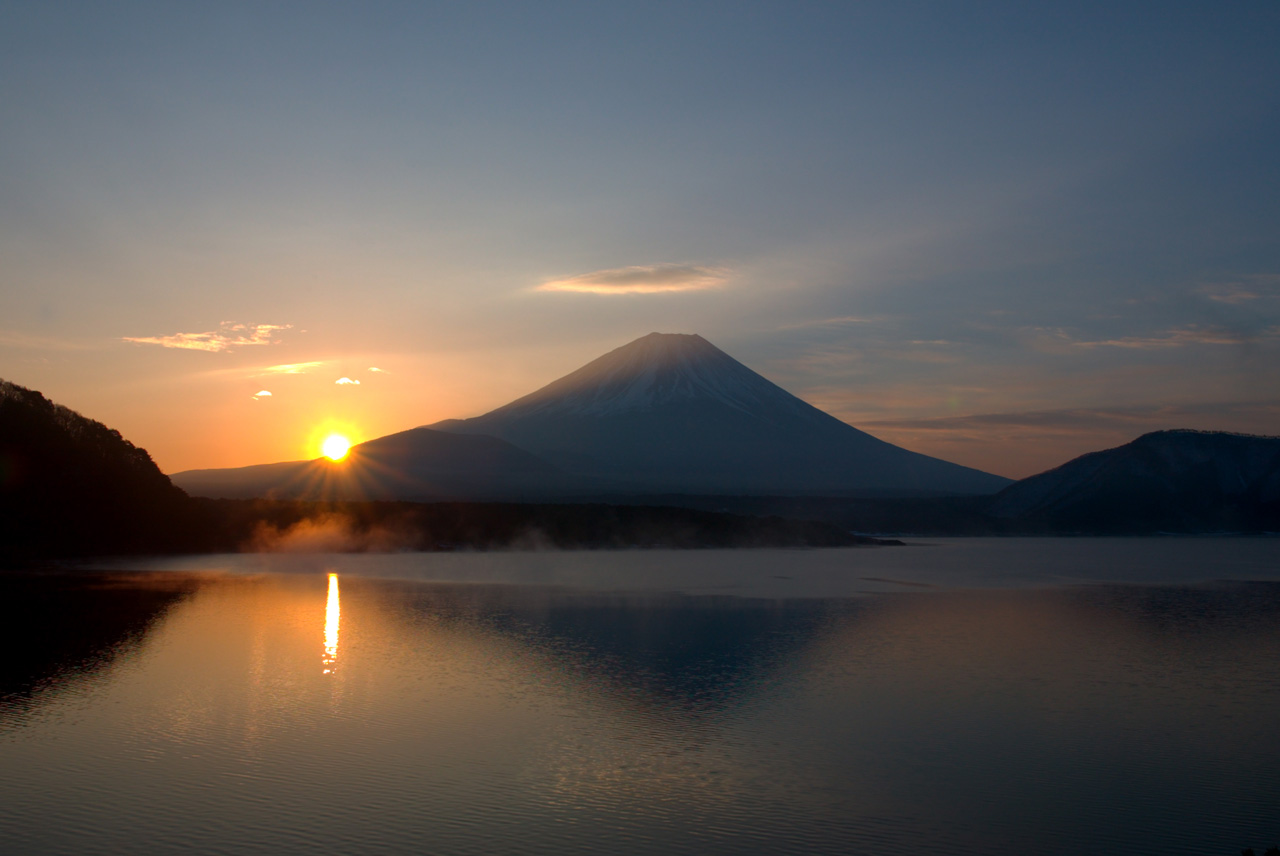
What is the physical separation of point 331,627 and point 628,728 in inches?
672

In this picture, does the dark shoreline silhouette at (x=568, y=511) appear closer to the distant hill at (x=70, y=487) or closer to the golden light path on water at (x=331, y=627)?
the distant hill at (x=70, y=487)

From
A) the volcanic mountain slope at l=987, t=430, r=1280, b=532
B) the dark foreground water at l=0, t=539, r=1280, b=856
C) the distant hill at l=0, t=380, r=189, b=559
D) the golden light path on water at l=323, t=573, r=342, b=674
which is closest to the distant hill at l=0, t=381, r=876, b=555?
the distant hill at l=0, t=380, r=189, b=559

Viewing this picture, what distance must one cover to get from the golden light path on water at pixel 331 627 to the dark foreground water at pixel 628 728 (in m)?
0.18

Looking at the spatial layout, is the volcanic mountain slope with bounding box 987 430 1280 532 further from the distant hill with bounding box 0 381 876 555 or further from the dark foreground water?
the dark foreground water

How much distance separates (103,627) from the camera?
30844 mm

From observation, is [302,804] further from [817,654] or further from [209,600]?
[209,600]

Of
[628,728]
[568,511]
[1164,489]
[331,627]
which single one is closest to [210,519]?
[568,511]

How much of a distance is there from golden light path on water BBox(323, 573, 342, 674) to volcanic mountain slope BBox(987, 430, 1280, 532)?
509 feet

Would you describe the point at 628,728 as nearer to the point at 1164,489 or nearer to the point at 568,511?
the point at 568,511

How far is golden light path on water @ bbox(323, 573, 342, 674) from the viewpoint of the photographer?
25.5 metres

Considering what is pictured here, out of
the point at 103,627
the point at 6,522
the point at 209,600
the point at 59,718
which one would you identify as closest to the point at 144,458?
the point at 6,522

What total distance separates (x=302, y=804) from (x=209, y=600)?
95.5 feet

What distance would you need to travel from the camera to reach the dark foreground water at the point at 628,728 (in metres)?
12.7

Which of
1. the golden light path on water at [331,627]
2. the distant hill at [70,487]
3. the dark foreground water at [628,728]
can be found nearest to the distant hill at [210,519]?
the distant hill at [70,487]
